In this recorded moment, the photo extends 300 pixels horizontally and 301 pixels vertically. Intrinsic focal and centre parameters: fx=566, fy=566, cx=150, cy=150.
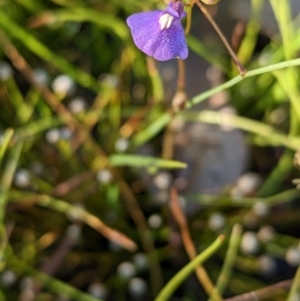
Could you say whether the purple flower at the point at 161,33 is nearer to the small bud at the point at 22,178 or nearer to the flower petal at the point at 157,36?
the flower petal at the point at 157,36

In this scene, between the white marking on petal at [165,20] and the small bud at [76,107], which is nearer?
the white marking on petal at [165,20]

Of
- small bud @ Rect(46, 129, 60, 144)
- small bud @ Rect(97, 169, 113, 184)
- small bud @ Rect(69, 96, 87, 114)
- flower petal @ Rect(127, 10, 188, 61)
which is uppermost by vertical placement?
flower petal @ Rect(127, 10, 188, 61)

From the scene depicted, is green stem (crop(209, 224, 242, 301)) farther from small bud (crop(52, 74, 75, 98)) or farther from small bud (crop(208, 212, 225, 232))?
small bud (crop(52, 74, 75, 98))

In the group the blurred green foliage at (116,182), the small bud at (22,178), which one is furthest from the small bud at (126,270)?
the small bud at (22,178)

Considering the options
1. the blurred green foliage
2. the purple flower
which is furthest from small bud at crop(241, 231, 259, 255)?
the purple flower

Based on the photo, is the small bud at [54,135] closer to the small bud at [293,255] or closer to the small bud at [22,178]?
the small bud at [22,178]

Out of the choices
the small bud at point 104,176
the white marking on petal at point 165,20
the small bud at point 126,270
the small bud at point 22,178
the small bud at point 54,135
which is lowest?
the small bud at point 126,270

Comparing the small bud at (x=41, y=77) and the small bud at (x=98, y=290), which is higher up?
the small bud at (x=41, y=77)

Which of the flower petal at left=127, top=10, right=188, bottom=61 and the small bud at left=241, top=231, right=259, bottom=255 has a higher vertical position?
the flower petal at left=127, top=10, right=188, bottom=61

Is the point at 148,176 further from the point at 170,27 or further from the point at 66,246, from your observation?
the point at 170,27
